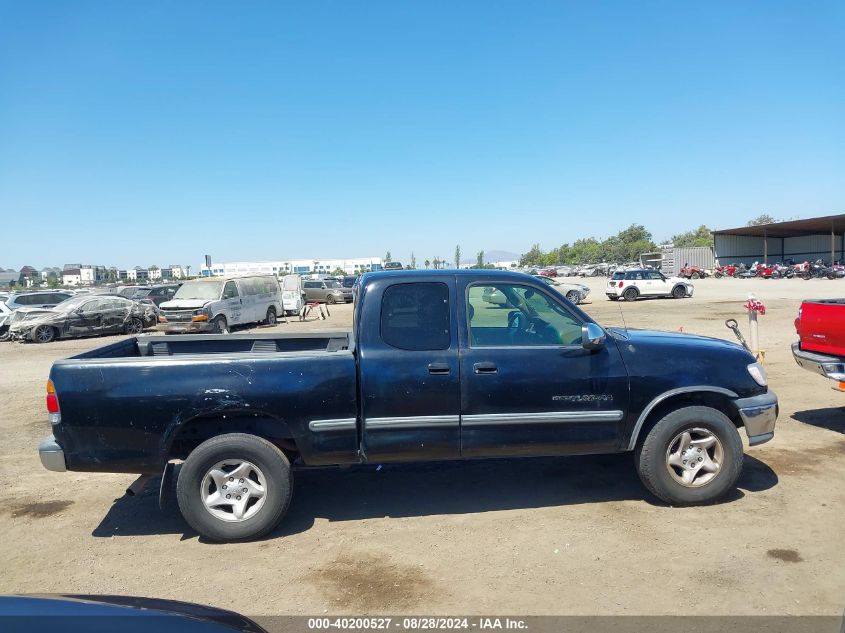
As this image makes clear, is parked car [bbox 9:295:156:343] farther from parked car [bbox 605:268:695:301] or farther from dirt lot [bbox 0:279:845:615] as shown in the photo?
parked car [bbox 605:268:695:301]

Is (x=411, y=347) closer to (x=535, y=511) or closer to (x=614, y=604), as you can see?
(x=535, y=511)

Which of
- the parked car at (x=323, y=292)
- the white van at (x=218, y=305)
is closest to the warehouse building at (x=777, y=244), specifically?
the parked car at (x=323, y=292)

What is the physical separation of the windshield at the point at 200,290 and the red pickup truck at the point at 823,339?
17417 mm

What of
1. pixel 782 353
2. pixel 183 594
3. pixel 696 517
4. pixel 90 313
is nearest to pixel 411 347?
pixel 183 594

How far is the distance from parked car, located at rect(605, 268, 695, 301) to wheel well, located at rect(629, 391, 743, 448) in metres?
28.2

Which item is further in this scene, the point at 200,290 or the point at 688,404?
the point at 200,290

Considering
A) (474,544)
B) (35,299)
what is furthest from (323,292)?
(474,544)

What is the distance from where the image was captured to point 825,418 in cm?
740

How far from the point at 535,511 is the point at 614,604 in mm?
1380

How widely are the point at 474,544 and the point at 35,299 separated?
86.5 feet

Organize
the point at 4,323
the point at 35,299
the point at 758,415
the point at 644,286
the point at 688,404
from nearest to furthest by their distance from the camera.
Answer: the point at 758,415 → the point at 688,404 → the point at 4,323 → the point at 35,299 → the point at 644,286

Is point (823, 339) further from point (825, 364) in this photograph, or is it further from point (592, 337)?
point (592, 337)

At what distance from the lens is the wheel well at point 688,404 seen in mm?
4941

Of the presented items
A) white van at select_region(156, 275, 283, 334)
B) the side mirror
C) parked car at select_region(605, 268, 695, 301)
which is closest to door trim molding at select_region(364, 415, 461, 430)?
the side mirror
